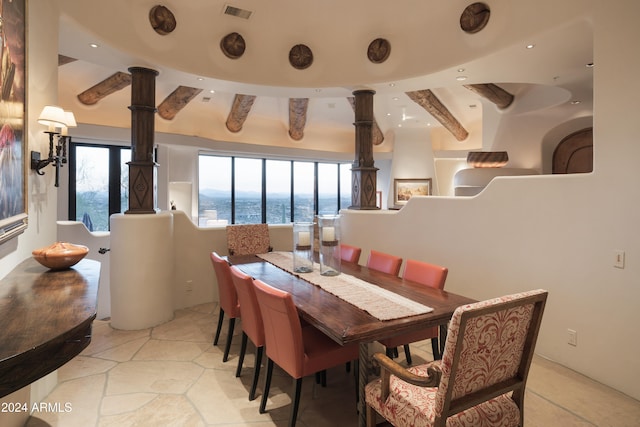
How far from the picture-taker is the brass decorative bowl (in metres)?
1.85

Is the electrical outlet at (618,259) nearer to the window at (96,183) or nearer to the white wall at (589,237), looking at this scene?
the white wall at (589,237)

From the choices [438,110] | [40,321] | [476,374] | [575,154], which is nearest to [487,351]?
[476,374]

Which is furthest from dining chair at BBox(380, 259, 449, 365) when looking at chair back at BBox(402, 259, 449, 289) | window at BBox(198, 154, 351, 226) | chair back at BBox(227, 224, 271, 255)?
window at BBox(198, 154, 351, 226)

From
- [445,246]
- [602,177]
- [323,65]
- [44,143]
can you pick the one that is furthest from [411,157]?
[44,143]

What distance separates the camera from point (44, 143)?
2.46 m

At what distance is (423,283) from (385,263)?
1.80ft

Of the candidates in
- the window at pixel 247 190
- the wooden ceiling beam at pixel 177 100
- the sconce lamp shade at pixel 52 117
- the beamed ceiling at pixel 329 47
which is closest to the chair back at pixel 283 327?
the sconce lamp shade at pixel 52 117

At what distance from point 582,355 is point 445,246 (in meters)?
1.51

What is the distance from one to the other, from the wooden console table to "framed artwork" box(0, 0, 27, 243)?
0.85 ft

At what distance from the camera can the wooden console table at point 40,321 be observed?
93 centimetres

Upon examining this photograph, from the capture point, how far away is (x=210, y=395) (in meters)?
2.47

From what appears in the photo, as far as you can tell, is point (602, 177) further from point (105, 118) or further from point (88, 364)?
point (105, 118)

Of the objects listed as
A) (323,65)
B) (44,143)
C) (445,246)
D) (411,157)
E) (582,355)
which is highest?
(323,65)

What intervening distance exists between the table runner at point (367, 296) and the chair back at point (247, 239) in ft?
4.90
